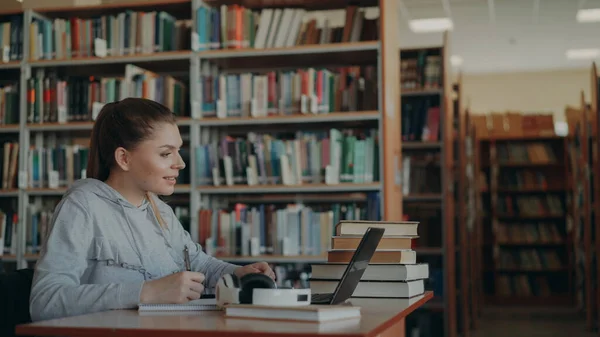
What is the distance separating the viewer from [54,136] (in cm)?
496

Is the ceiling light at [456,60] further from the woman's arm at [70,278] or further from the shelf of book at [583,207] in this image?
the woman's arm at [70,278]

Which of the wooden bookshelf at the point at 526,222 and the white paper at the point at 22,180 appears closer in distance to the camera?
the white paper at the point at 22,180

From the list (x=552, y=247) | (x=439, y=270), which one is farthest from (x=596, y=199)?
(x=552, y=247)

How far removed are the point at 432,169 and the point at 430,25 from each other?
4.23m

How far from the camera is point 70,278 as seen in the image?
1.89 m

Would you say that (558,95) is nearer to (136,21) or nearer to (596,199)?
(596,199)

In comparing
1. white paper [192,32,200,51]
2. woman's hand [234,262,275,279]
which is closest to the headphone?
woman's hand [234,262,275,279]

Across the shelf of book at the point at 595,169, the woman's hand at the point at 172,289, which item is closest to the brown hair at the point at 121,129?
the woman's hand at the point at 172,289

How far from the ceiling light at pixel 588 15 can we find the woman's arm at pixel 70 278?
8348 mm

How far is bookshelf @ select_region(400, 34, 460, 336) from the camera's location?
6.01 m

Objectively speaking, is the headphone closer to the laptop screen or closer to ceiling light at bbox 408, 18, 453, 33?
the laptop screen

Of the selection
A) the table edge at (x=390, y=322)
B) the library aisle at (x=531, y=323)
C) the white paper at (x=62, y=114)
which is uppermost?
the white paper at (x=62, y=114)

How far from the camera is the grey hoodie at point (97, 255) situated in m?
1.81

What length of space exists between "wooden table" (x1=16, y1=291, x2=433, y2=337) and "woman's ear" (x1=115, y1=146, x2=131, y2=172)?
0.57 metres
